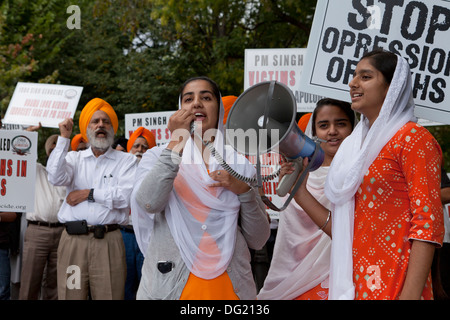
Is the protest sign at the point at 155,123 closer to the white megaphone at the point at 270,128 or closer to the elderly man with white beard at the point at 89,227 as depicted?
the elderly man with white beard at the point at 89,227

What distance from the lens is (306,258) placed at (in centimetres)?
380

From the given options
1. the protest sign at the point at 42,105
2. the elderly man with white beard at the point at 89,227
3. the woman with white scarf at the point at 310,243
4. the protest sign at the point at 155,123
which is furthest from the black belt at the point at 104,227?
the protest sign at the point at 155,123

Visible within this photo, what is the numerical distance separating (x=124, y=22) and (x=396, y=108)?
39.2 ft

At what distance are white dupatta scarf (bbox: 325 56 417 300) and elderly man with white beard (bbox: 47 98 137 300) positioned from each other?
3.36 metres

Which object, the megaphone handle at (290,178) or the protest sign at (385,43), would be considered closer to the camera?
the megaphone handle at (290,178)

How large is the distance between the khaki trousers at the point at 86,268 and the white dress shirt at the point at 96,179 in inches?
8.4

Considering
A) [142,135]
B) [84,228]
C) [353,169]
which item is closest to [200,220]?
[353,169]

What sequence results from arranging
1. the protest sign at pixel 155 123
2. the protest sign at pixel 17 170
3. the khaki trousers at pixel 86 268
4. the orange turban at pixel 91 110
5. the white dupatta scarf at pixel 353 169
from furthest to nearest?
the protest sign at pixel 155 123 → the orange turban at pixel 91 110 → the khaki trousers at pixel 86 268 → the protest sign at pixel 17 170 → the white dupatta scarf at pixel 353 169

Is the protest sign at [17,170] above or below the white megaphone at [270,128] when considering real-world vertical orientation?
below

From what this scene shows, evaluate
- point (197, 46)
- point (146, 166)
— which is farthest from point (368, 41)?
point (197, 46)

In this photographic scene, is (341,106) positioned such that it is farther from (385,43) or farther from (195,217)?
(195,217)

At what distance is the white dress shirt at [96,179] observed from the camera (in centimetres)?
584

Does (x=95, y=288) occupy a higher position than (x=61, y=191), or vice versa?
(x=61, y=191)
